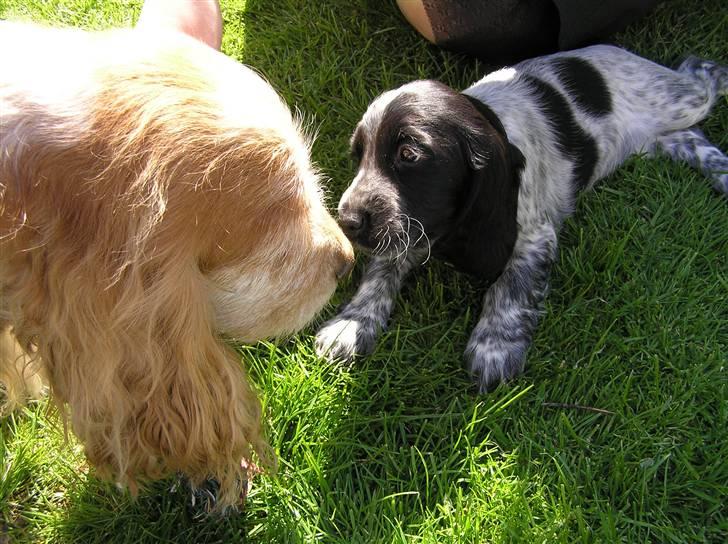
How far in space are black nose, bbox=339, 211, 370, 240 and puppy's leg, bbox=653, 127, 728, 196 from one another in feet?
5.53

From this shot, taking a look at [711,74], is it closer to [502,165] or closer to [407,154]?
[502,165]

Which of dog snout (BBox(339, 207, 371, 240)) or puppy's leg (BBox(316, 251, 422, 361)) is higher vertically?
dog snout (BBox(339, 207, 371, 240))

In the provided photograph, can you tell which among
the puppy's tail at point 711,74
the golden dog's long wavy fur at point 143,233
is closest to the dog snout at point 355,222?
the golden dog's long wavy fur at point 143,233

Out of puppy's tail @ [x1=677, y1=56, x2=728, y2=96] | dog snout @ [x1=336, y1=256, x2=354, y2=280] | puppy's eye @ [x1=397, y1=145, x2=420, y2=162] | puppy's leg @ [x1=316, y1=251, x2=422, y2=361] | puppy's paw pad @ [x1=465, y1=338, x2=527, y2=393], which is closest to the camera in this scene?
dog snout @ [x1=336, y1=256, x2=354, y2=280]

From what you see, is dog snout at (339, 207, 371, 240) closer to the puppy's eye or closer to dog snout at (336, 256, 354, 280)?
the puppy's eye

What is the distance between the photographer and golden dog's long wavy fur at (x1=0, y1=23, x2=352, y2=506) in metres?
1.51

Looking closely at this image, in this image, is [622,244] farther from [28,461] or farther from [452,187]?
[28,461]

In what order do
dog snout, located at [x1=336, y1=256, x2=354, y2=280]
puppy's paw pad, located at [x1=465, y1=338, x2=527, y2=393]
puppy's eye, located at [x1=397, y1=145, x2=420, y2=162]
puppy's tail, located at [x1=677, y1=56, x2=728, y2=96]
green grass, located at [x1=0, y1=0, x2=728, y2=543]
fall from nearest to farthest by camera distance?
dog snout, located at [x1=336, y1=256, x2=354, y2=280] < green grass, located at [x1=0, y1=0, x2=728, y2=543] < puppy's eye, located at [x1=397, y1=145, x2=420, y2=162] < puppy's paw pad, located at [x1=465, y1=338, x2=527, y2=393] < puppy's tail, located at [x1=677, y1=56, x2=728, y2=96]

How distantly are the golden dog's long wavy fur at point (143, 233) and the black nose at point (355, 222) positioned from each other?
2.12 ft

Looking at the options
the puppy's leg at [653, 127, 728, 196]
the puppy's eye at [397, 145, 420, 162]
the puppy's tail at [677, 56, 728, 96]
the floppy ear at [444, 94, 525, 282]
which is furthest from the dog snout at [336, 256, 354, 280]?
the puppy's tail at [677, 56, 728, 96]

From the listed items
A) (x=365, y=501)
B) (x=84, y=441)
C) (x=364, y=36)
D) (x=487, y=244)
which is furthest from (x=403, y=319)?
(x=364, y=36)

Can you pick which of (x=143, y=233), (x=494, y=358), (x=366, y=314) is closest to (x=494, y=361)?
(x=494, y=358)

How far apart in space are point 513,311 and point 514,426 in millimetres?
490

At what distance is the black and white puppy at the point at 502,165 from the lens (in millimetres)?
2559
